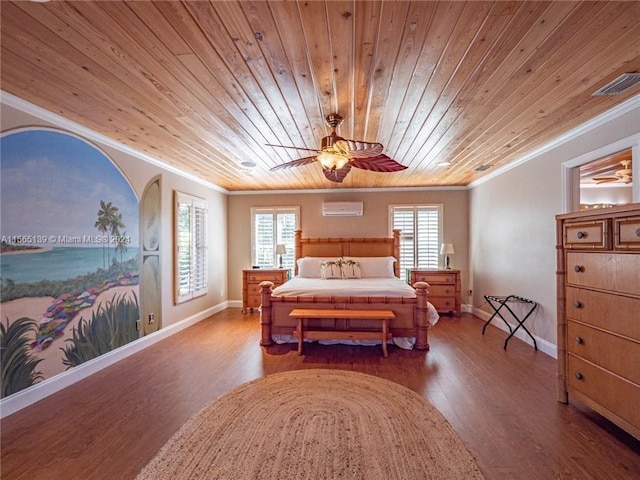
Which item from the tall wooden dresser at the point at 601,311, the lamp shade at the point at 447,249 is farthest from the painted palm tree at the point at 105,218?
the lamp shade at the point at 447,249

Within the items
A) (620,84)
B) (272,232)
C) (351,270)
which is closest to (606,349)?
(620,84)

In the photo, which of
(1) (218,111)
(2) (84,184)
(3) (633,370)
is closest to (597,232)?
(3) (633,370)

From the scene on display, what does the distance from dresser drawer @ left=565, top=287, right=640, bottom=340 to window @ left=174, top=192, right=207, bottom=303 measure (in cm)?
482

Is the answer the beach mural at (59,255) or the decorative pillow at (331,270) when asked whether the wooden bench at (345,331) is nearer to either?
the decorative pillow at (331,270)

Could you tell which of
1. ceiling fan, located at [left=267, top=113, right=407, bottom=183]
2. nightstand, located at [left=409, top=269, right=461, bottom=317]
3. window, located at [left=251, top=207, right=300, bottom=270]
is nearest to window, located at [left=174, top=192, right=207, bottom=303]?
window, located at [left=251, top=207, right=300, bottom=270]

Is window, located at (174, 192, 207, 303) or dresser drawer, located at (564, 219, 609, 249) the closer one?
dresser drawer, located at (564, 219, 609, 249)

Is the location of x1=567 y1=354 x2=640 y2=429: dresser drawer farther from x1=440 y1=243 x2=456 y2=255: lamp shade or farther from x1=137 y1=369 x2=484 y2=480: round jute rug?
x1=440 y1=243 x2=456 y2=255: lamp shade

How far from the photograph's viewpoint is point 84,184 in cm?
304

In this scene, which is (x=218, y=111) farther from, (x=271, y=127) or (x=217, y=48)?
(x=217, y=48)

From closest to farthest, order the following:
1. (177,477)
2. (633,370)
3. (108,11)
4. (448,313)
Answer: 1. (108,11)
2. (177,477)
3. (633,370)
4. (448,313)

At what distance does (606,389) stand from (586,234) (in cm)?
109

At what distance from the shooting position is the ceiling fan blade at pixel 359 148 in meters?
2.46

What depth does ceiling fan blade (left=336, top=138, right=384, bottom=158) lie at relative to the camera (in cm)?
246

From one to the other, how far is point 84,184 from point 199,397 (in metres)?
2.43
